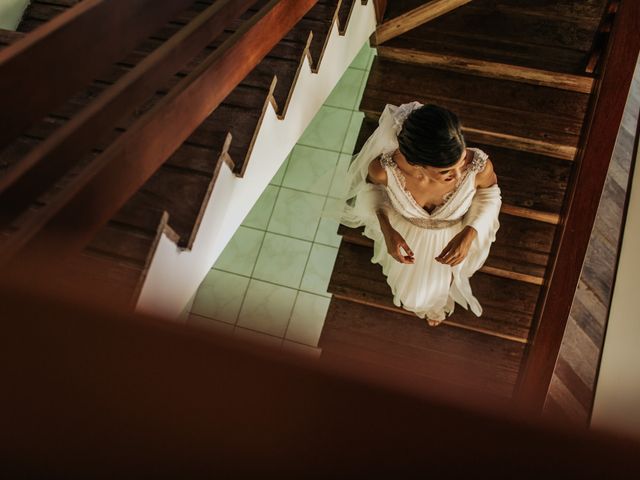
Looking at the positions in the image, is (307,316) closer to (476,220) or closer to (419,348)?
(419,348)

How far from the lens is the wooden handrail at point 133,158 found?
1.08 m

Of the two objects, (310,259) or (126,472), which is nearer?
(126,472)

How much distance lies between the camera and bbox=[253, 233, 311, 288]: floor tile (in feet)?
17.6

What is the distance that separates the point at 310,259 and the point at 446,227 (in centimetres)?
261

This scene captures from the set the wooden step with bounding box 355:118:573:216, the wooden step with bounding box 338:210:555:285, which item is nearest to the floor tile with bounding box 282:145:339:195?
the wooden step with bounding box 355:118:573:216

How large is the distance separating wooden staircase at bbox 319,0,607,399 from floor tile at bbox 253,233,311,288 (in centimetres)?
188

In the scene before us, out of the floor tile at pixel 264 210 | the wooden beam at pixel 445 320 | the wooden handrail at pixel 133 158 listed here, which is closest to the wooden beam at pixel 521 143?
the wooden beam at pixel 445 320

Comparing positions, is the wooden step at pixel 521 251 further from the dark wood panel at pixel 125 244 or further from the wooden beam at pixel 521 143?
the dark wood panel at pixel 125 244

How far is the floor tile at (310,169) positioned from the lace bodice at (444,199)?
8.65ft

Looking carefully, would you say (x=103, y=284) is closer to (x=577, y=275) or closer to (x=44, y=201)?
(x=44, y=201)

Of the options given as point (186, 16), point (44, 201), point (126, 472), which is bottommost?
point (126, 472)

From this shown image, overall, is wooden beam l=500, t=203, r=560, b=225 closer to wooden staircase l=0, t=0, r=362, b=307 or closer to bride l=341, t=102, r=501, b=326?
bride l=341, t=102, r=501, b=326

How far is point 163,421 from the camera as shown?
1.73 feet

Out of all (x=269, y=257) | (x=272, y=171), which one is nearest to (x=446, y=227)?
(x=272, y=171)
